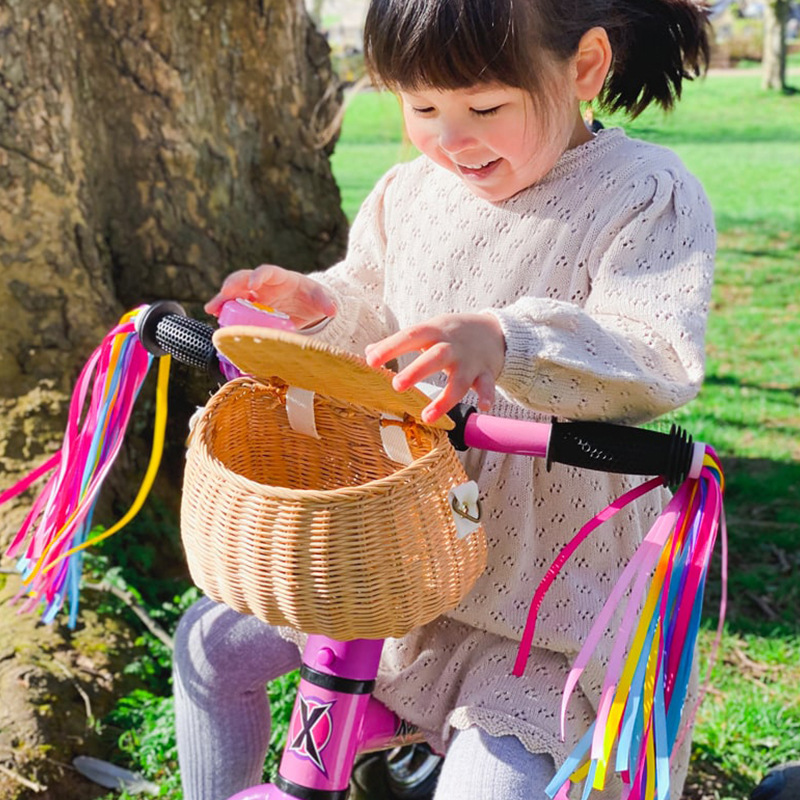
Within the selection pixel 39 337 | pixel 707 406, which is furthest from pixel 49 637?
pixel 707 406

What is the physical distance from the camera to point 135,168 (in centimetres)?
315

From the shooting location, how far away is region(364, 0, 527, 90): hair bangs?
153 centimetres

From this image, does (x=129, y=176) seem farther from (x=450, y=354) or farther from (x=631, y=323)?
(x=450, y=354)

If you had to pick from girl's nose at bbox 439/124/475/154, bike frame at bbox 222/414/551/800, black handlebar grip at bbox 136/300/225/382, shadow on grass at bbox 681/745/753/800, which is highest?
girl's nose at bbox 439/124/475/154

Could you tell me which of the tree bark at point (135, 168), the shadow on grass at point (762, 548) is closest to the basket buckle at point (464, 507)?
the tree bark at point (135, 168)

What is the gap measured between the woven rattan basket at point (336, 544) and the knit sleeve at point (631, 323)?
0.54 ft

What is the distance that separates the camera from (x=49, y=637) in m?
2.78

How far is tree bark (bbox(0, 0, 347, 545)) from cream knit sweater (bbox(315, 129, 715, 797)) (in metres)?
1.25

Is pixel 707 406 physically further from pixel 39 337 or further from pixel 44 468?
pixel 44 468

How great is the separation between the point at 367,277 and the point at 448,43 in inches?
24.0

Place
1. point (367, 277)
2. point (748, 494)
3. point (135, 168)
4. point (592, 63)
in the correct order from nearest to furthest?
point (592, 63) < point (367, 277) < point (135, 168) < point (748, 494)

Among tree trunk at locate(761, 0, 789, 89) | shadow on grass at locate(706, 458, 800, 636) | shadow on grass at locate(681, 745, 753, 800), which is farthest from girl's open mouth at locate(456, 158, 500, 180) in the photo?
tree trunk at locate(761, 0, 789, 89)

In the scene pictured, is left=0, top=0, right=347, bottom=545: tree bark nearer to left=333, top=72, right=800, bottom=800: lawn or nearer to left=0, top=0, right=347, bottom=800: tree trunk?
left=0, top=0, right=347, bottom=800: tree trunk

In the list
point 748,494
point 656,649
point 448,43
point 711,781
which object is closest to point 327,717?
point 656,649
